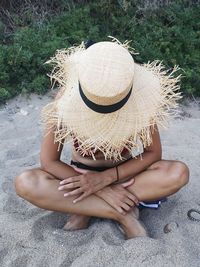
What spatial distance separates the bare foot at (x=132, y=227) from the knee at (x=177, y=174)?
0.21 meters

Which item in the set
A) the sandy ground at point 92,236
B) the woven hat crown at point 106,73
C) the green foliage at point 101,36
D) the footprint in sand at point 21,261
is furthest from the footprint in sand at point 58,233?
the green foliage at point 101,36

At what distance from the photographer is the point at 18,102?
3521 millimetres

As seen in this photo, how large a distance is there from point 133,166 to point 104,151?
0.48 ft

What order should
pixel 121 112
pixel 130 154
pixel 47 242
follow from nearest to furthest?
pixel 121 112, pixel 47 242, pixel 130 154

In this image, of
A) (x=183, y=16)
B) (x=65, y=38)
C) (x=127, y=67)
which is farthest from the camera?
(x=183, y=16)

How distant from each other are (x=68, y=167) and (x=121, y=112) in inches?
16.5

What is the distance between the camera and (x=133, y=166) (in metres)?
2.28

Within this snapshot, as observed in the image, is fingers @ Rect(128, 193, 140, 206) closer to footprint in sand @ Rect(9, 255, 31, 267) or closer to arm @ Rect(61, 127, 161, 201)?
arm @ Rect(61, 127, 161, 201)

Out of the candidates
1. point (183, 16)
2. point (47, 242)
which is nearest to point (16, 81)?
point (183, 16)

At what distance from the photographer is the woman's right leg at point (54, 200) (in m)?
2.22

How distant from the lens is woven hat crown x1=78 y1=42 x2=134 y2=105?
6.08 ft

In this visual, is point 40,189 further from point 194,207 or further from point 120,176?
point 194,207

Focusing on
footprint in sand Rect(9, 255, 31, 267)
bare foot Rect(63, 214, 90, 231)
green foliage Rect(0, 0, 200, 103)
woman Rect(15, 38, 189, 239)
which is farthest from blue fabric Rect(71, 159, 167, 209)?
green foliage Rect(0, 0, 200, 103)

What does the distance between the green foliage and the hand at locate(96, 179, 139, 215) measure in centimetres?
145
